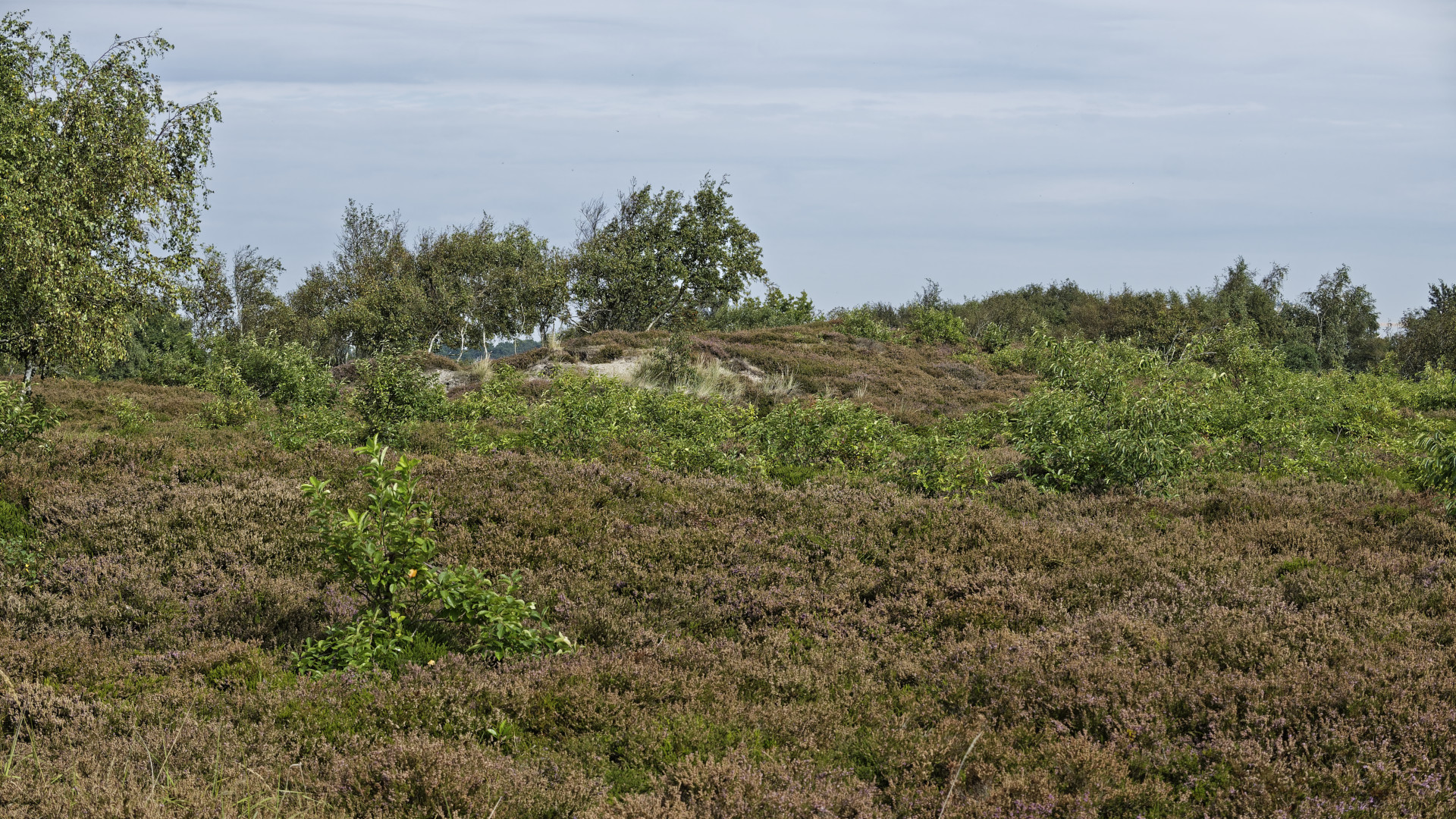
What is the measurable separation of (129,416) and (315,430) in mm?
6059

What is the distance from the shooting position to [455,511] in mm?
8695

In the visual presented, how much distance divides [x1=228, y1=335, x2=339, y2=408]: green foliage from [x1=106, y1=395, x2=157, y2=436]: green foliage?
9.17ft

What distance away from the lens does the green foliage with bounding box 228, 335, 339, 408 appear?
20.9 metres

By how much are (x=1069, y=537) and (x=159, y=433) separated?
1463 cm

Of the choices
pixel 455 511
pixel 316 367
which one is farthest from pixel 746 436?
pixel 316 367

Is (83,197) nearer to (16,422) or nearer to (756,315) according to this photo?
(16,422)

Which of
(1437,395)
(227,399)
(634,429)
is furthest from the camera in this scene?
(1437,395)

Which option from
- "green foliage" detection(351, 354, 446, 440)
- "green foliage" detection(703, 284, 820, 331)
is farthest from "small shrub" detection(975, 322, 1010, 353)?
"green foliage" detection(351, 354, 446, 440)

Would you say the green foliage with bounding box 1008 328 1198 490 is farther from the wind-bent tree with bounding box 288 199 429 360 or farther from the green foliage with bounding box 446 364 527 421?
the wind-bent tree with bounding box 288 199 429 360

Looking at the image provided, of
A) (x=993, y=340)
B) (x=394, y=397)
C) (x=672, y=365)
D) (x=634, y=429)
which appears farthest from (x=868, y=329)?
(x=634, y=429)

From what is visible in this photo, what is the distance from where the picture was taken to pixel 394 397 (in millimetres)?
15914

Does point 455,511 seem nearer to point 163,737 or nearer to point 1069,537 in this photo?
point 163,737

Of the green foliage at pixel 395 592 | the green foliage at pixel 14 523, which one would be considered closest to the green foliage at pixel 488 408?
the green foliage at pixel 14 523

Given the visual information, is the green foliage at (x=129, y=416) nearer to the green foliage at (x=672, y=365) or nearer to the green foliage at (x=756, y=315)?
the green foliage at (x=672, y=365)
